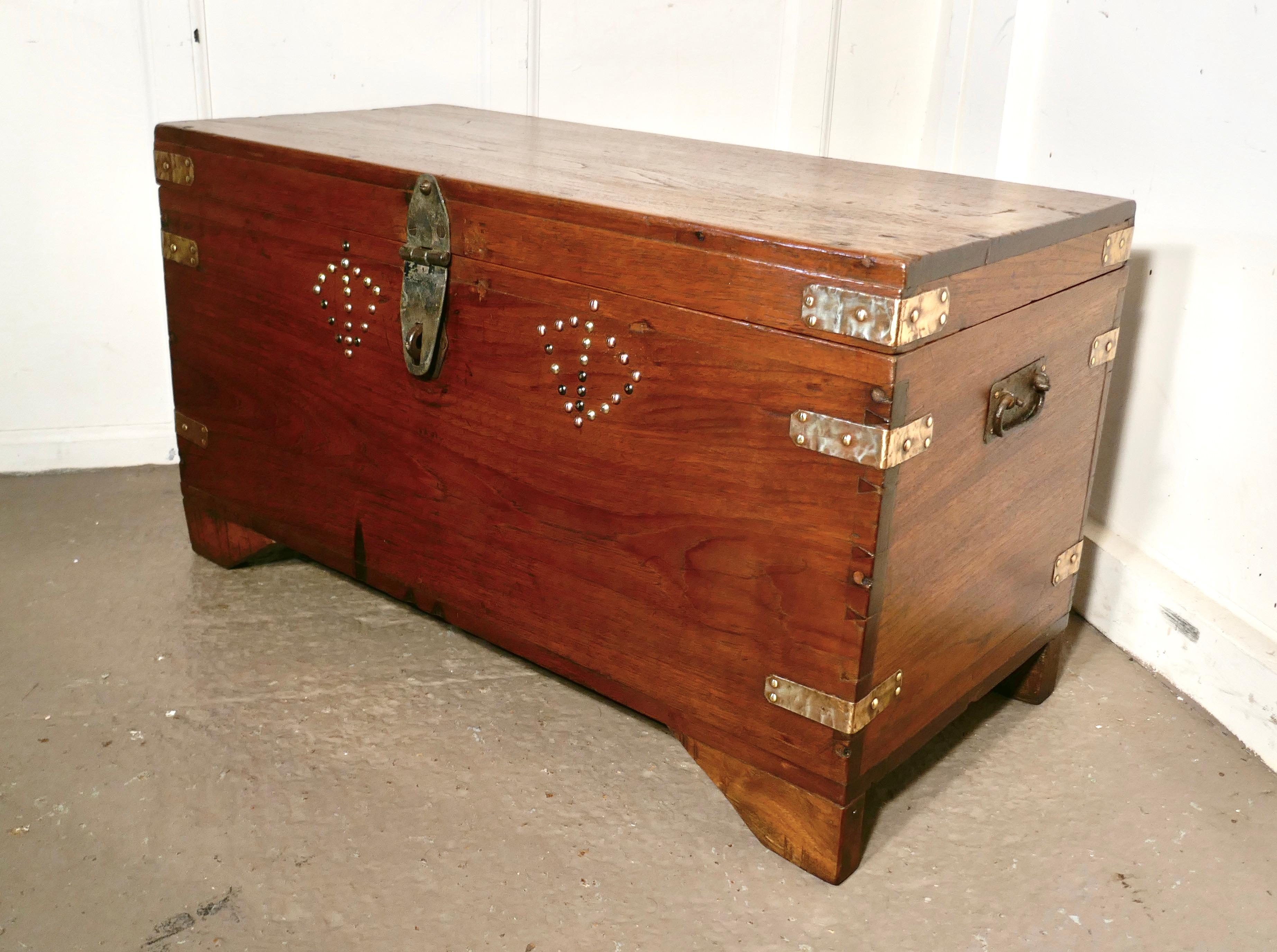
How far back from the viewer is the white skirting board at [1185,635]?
62.4 inches

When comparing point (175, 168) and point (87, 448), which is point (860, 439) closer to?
point (175, 168)

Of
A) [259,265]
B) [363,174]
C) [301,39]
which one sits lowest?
[259,265]

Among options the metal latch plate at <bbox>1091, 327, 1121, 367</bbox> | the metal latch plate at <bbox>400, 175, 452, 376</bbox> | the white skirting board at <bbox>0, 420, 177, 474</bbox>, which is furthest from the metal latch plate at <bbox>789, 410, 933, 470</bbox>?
the white skirting board at <bbox>0, 420, 177, 474</bbox>

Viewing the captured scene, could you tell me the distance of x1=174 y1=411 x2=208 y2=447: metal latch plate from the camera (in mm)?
1901

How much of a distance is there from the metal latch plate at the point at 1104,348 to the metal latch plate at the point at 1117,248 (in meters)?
0.09

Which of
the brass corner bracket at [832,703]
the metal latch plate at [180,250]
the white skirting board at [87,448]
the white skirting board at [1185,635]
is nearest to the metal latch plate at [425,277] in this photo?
the metal latch plate at [180,250]

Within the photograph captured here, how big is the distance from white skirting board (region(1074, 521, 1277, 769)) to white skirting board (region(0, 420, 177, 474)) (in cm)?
168

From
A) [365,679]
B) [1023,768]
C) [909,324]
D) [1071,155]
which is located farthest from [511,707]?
[1071,155]

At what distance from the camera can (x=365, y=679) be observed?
5.47 feet

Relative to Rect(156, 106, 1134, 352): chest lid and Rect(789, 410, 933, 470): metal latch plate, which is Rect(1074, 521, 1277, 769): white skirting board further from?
Rect(789, 410, 933, 470): metal latch plate

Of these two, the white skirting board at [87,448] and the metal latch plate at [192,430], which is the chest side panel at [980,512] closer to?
the metal latch plate at [192,430]

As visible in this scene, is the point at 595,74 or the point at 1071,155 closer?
the point at 1071,155

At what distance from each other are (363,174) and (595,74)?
922mm

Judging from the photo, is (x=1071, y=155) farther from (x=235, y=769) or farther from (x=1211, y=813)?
(x=235, y=769)
